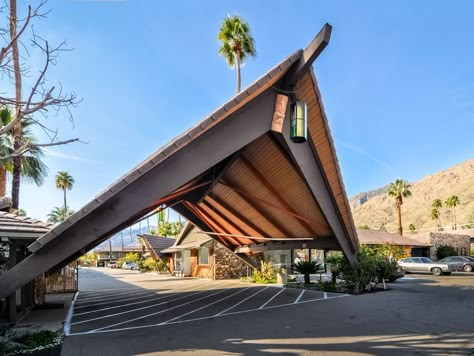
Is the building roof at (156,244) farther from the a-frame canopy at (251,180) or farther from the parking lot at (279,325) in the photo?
the parking lot at (279,325)

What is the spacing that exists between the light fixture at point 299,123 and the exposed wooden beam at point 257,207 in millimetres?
4990

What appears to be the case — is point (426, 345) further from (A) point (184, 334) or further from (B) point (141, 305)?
(B) point (141, 305)

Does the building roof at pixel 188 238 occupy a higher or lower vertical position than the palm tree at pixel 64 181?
lower

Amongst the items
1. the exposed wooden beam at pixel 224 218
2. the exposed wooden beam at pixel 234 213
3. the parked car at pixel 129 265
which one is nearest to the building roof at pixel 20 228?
the exposed wooden beam at pixel 234 213

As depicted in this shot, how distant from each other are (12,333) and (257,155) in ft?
29.1

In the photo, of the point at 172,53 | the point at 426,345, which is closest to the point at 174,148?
the point at 172,53

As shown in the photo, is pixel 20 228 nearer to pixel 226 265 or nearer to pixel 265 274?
pixel 265 274

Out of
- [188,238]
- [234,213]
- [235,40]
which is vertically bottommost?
[188,238]

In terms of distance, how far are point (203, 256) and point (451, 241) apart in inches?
1189

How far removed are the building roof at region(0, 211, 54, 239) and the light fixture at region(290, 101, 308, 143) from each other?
765cm

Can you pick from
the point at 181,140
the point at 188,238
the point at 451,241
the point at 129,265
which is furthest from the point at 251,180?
the point at 129,265

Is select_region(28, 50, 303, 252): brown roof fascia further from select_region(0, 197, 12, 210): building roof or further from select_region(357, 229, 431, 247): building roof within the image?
select_region(357, 229, 431, 247): building roof

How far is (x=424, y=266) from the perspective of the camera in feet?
95.1

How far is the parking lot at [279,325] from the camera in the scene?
7359mm
